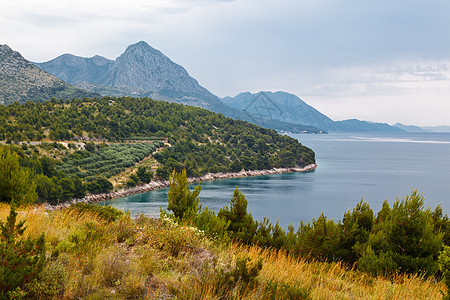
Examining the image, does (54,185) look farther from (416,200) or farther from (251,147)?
(251,147)

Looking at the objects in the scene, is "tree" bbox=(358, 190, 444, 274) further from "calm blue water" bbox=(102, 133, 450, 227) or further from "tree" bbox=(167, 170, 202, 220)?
"calm blue water" bbox=(102, 133, 450, 227)

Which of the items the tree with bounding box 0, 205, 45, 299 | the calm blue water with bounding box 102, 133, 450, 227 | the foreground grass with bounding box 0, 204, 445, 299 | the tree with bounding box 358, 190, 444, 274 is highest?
the tree with bounding box 0, 205, 45, 299

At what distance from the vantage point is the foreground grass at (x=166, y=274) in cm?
465

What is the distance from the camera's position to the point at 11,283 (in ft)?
13.3

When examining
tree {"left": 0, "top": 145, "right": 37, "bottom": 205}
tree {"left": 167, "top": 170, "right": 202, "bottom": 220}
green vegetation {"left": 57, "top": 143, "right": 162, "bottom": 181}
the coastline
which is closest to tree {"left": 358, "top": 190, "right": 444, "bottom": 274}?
tree {"left": 167, "top": 170, "right": 202, "bottom": 220}

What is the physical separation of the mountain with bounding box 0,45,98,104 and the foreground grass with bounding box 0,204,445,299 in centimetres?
18497

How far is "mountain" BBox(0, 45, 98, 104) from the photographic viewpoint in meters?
→ 169

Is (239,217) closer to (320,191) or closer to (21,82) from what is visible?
(320,191)

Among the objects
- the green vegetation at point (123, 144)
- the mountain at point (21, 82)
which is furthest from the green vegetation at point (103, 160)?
the mountain at point (21, 82)

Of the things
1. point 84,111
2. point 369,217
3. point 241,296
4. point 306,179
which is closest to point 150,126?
point 84,111

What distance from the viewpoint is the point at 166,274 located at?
5.35 metres

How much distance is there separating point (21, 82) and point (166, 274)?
210160mm

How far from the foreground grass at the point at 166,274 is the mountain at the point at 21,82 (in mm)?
184969

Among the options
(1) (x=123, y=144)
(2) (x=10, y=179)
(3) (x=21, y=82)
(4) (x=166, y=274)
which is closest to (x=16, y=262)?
(4) (x=166, y=274)
